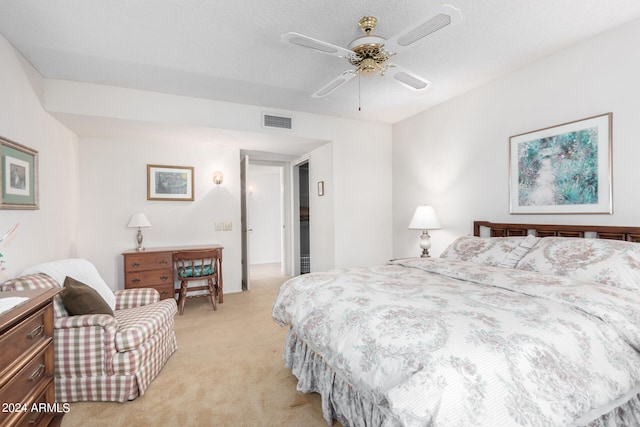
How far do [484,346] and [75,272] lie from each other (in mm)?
2735

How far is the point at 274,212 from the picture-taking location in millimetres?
7430

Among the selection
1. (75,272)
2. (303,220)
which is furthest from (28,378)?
(303,220)

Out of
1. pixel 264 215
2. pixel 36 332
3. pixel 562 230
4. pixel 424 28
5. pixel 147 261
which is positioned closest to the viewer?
pixel 36 332

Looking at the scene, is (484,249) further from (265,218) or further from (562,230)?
(265,218)

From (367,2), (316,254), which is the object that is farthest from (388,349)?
(316,254)

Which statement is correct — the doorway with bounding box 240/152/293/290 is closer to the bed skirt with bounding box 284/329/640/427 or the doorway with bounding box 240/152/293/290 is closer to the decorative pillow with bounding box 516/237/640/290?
the bed skirt with bounding box 284/329/640/427

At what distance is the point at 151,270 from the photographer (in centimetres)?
367

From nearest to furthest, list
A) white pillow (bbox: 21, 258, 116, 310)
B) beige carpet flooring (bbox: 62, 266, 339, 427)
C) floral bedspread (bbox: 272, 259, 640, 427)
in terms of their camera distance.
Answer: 1. floral bedspread (bbox: 272, 259, 640, 427)
2. beige carpet flooring (bbox: 62, 266, 339, 427)
3. white pillow (bbox: 21, 258, 116, 310)

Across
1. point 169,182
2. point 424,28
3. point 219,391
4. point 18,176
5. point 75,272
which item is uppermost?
point 424,28

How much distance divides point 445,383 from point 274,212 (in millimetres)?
6657

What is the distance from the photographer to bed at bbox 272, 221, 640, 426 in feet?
3.22

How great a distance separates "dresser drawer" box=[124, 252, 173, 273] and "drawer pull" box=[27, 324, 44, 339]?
2.22m

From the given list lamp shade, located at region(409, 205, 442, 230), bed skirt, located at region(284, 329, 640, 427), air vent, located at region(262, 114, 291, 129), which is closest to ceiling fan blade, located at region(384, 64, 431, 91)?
lamp shade, located at region(409, 205, 442, 230)

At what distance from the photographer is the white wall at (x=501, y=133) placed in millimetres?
2244
